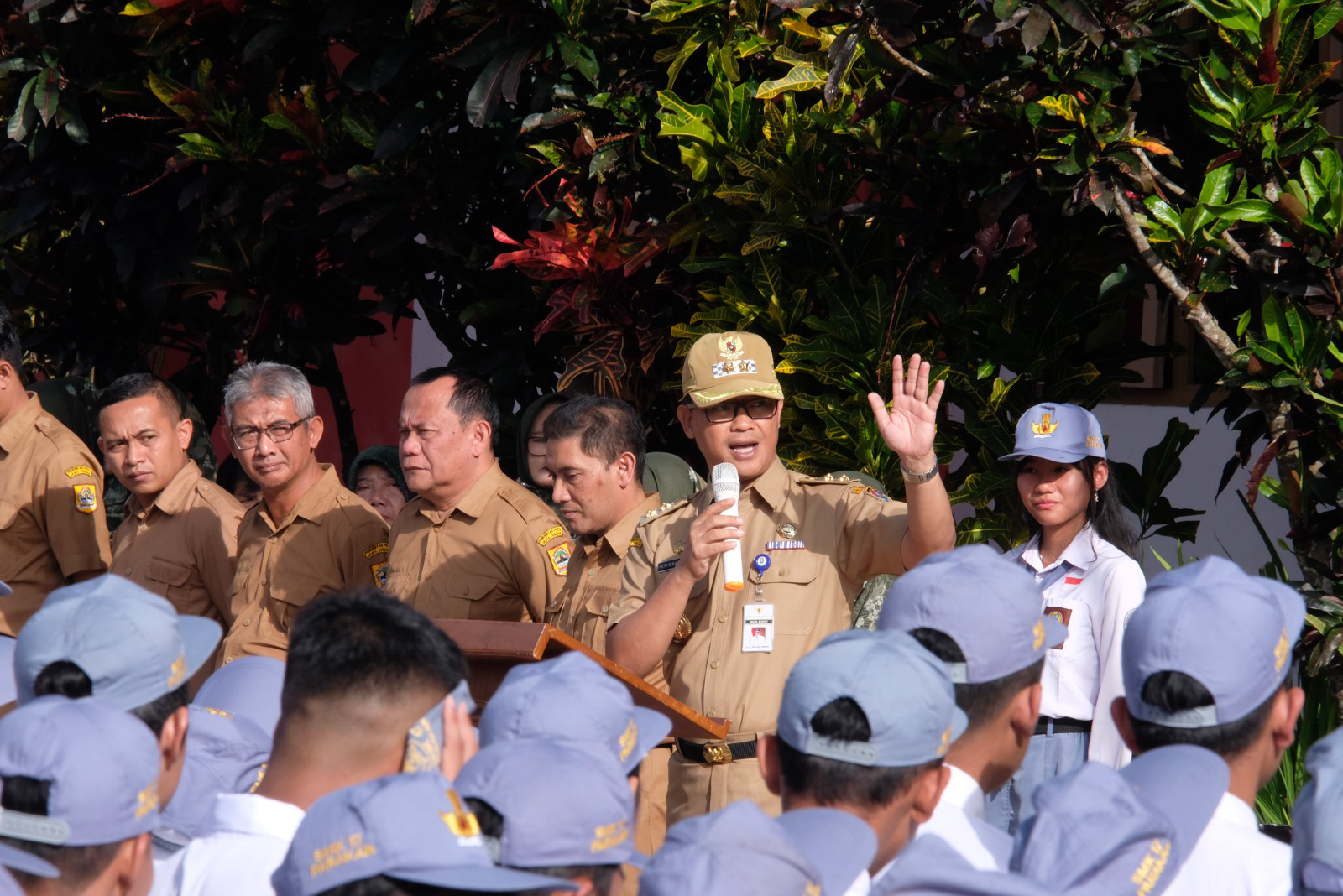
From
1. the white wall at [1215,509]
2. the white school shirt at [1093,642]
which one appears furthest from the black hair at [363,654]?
the white wall at [1215,509]

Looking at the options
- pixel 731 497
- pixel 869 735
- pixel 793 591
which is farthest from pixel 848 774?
pixel 793 591

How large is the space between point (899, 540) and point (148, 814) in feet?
6.85

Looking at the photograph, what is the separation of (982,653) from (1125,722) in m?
0.25

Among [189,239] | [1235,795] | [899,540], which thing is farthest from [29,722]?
[189,239]

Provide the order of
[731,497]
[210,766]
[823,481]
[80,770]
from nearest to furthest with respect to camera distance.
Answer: [80,770], [210,766], [731,497], [823,481]

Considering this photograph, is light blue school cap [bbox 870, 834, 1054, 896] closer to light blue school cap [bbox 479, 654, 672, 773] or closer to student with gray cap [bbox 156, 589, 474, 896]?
light blue school cap [bbox 479, 654, 672, 773]

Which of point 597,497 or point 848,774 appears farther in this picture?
point 597,497

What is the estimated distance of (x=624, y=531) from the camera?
4344 millimetres

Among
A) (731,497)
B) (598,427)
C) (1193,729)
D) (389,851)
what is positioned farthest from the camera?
(598,427)

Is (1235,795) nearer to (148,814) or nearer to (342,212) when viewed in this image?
(148,814)

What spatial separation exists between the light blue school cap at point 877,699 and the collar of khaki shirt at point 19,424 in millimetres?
4209

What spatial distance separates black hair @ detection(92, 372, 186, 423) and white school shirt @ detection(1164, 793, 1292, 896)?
4.23 meters

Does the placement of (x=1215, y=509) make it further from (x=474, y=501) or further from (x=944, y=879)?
(x=944, y=879)

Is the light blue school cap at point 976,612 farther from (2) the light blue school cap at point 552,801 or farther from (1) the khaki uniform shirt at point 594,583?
(1) the khaki uniform shirt at point 594,583
